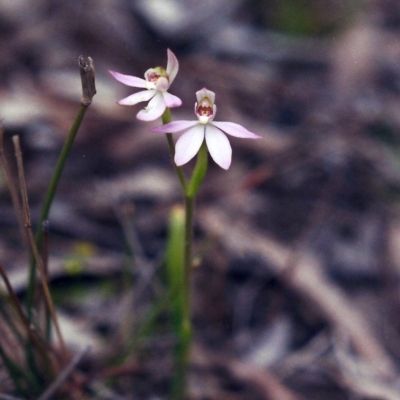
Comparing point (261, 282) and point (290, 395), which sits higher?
point (261, 282)

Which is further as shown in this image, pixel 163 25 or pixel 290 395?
pixel 163 25

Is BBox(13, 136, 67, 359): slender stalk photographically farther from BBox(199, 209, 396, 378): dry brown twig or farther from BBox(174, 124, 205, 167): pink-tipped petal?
BBox(199, 209, 396, 378): dry brown twig

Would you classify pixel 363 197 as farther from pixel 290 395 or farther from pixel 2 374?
pixel 2 374

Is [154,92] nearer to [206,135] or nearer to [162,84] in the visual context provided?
[162,84]

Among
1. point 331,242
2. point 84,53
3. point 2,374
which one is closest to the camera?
point 2,374

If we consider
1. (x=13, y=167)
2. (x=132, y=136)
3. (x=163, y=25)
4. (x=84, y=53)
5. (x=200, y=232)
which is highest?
(x=163, y=25)

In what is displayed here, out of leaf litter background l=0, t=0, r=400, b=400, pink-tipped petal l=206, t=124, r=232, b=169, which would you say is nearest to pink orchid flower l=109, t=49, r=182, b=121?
pink-tipped petal l=206, t=124, r=232, b=169

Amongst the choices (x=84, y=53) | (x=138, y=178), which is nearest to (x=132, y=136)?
(x=138, y=178)

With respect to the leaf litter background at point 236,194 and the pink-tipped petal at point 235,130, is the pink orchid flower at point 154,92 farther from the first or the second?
the leaf litter background at point 236,194
